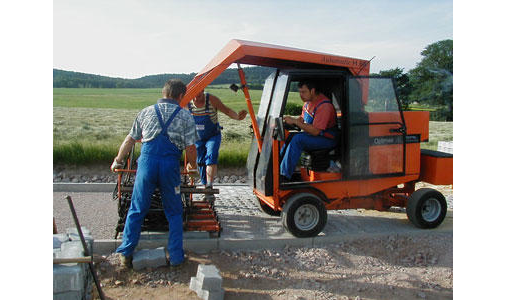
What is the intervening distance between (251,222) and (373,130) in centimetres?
236

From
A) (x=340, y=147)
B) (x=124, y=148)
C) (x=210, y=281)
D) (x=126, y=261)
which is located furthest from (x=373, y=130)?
(x=126, y=261)

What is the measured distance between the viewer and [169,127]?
476cm

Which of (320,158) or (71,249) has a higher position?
(320,158)

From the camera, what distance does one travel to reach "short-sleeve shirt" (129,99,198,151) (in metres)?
4.74

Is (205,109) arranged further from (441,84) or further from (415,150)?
(441,84)

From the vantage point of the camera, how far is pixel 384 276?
195 inches

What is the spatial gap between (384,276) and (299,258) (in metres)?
1.07

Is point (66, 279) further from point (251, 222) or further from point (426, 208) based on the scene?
point (426, 208)

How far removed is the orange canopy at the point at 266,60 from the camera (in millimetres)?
5500
